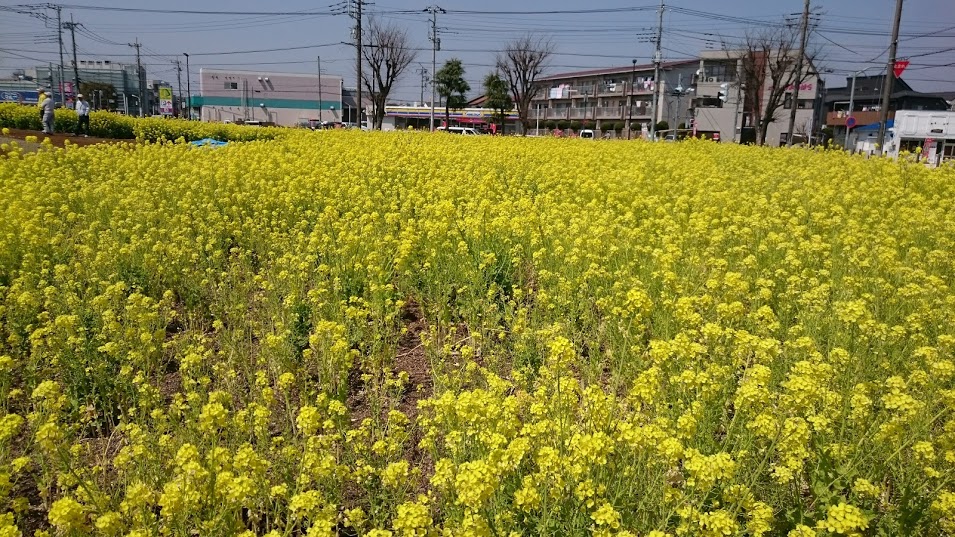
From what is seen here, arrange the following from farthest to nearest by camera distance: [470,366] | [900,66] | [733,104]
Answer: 1. [733,104]
2. [900,66]
3. [470,366]

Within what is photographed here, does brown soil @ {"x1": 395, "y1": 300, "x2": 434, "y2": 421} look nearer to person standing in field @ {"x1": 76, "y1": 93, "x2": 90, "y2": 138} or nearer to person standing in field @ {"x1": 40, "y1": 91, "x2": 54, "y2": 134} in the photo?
person standing in field @ {"x1": 40, "y1": 91, "x2": 54, "y2": 134}

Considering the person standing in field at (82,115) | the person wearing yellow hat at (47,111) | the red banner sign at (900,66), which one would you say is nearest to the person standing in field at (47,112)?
the person wearing yellow hat at (47,111)

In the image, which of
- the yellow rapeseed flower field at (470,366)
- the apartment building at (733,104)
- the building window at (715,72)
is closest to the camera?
the yellow rapeseed flower field at (470,366)

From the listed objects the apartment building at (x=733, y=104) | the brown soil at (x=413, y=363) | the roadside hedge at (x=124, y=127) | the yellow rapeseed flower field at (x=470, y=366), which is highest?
the apartment building at (x=733, y=104)

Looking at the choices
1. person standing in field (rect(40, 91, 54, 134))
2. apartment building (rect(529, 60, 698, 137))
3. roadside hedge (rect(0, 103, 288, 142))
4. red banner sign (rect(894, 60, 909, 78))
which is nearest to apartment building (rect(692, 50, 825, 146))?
apartment building (rect(529, 60, 698, 137))

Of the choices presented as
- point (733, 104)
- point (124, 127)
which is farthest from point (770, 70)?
point (124, 127)

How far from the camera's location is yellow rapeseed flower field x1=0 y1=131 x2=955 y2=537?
7.95ft

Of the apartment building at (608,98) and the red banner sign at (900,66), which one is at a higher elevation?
the apartment building at (608,98)

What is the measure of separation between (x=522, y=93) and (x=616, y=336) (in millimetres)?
59739

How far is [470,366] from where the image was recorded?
3.50 meters

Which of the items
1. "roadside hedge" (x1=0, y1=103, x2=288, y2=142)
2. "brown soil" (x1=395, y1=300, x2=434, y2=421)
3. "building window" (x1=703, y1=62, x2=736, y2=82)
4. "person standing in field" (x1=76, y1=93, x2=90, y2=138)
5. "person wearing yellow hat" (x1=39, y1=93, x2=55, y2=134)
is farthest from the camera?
"building window" (x1=703, y1=62, x2=736, y2=82)

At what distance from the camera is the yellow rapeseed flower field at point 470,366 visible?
2.42m

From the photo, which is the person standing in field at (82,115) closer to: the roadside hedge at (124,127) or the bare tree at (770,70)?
the roadside hedge at (124,127)

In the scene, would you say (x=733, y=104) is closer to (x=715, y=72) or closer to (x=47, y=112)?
(x=715, y=72)
